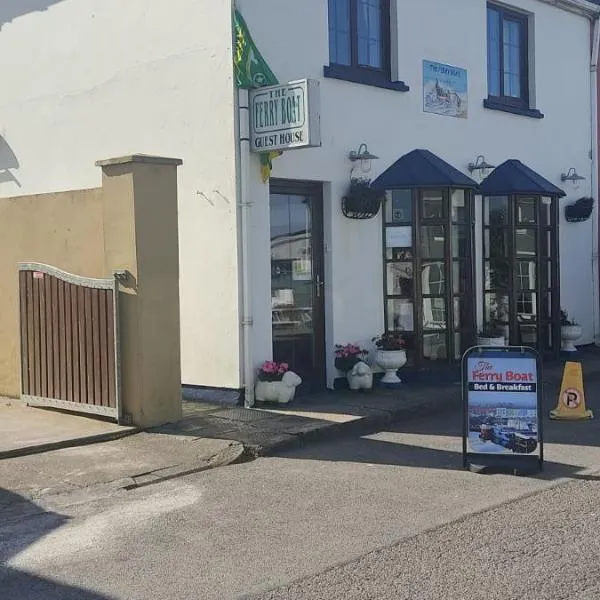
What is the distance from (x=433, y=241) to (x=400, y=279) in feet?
2.18

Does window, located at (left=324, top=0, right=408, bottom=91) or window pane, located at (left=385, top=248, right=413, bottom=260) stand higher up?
window, located at (left=324, top=0, right=408, bottom=91)

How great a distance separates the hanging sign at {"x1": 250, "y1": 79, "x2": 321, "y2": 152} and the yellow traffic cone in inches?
144

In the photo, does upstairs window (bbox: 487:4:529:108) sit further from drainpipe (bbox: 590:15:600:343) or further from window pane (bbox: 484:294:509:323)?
window pane (bbox: 484:294:509:323)

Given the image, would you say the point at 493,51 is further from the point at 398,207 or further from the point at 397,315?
the point at 397,315

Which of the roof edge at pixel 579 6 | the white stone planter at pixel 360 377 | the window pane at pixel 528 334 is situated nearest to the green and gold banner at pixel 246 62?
the white stone planter at pixel 360 377

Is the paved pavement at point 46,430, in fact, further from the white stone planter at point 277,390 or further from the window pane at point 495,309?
the window pane at point 495,309

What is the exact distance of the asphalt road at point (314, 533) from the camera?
473 centimetres

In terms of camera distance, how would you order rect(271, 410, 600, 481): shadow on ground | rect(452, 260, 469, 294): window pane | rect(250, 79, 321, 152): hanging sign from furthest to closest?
1. rect(452, 260, 469, 294): window pane
2. rect(250, 79, 321, 152): hanging sign
3. rect(271, 410, 600, 481): shadow on ground

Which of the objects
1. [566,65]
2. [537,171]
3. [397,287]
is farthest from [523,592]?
[566,65]

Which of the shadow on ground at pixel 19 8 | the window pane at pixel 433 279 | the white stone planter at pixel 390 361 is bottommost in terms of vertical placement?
the white stone planter at pixel 390 361

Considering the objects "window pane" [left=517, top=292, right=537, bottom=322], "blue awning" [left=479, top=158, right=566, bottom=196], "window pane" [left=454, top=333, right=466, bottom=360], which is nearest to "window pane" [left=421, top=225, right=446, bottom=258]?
"window pane" [left=454, top=333, right=466, bottom=360]

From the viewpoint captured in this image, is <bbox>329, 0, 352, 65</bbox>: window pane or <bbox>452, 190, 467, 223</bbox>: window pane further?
<bbox>452, 190, 467, 223</bbox>: window pane

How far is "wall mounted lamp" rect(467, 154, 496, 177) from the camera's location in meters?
12.2

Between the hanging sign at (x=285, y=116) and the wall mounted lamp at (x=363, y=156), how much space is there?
1622 millimetres
